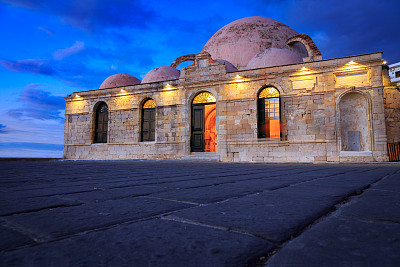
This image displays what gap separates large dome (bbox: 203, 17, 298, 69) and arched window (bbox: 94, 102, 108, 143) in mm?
8877

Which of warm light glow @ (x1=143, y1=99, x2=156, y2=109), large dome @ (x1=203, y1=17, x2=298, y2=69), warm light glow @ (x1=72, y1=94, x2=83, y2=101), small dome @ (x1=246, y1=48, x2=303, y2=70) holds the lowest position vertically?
warm light glow @ (x1=143, y1=99, x2=156, y2=109)

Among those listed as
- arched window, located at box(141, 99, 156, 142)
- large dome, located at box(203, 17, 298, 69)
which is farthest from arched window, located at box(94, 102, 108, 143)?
large dome, located at box(203, 17, 298, 69)

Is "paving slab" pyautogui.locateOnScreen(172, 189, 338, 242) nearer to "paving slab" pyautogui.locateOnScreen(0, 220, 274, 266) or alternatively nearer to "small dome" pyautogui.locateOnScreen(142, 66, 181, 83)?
"paving slab" pyautogui.locateOnScreen(0, 220, 274, 266)

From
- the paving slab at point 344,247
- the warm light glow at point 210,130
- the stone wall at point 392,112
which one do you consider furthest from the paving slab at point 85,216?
the warm light glow at point 210,130

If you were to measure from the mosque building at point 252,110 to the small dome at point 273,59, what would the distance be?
0.20 feet

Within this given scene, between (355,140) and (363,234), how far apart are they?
1315cm

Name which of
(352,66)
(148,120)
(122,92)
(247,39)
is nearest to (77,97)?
(122,92)

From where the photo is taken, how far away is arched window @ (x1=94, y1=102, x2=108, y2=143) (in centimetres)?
1730

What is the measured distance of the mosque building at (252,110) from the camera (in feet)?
38.5

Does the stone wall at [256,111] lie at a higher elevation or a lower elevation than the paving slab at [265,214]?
higher

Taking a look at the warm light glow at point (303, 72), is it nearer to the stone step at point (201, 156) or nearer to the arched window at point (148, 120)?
the stone step at point (201, 156)

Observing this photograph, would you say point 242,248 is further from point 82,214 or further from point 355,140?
point 355,140

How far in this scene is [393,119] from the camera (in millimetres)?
11820

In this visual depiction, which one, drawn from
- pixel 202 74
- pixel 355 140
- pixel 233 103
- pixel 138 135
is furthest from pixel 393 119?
pixel 138 135
